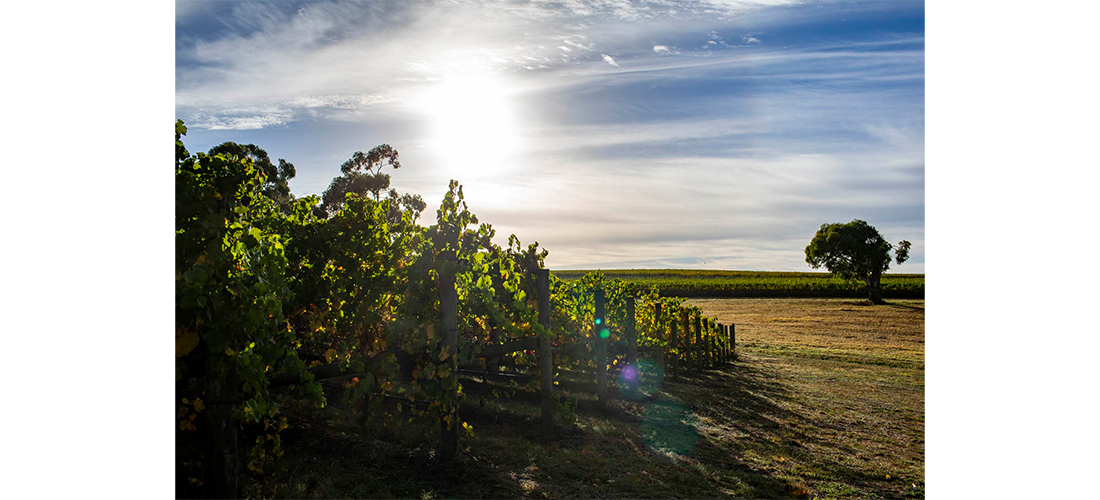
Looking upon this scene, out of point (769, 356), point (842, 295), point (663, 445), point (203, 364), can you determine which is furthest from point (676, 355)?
point (842, 295)

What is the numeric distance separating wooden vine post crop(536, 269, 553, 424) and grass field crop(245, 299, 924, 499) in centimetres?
26

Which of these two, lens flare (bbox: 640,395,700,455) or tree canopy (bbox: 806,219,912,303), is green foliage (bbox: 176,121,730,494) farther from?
tree canopy (bbox: 806,219,912,303)

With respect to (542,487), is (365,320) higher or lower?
higher

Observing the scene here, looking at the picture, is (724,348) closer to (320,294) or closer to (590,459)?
(590,459)

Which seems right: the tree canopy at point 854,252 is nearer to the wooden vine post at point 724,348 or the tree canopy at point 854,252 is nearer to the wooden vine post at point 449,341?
the wooden vine post at point 724,348

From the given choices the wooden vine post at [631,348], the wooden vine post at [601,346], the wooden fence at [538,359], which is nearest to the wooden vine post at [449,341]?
the wooden fence at [538,359]

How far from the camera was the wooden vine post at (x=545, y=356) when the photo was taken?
7.17 meters

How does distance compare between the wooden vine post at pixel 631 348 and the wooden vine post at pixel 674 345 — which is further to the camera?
the wooden vine post at pixel 674 345

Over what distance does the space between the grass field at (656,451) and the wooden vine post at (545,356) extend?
0.84 feet

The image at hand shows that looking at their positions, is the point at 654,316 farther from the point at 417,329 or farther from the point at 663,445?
the point at 417,329

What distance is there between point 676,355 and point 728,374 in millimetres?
2069

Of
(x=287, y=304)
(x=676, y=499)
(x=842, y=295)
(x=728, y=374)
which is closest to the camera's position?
(x=676, y=499)

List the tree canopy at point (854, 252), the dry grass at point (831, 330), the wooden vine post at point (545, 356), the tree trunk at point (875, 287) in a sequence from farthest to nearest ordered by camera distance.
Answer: the tree canopy at point (854, 252) < the tree trunk at point (875, 287) < the dry grass at point (831, 330) < the wooden vine post at point (545, 356)

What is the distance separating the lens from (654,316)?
46.3 ft
